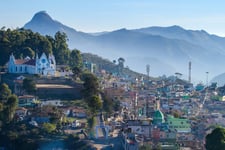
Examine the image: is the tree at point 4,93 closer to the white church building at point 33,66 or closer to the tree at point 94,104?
the white church building at point 33,66

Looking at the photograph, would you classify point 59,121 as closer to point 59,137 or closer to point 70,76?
point 59,137

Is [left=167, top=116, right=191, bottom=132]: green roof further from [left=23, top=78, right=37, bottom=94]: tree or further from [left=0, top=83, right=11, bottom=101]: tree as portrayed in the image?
[left=0, top=83, right=11, bottom=101]: tree

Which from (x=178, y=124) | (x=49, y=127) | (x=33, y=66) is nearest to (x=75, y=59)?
(x=33, y=66)

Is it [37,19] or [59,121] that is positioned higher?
[37,19]

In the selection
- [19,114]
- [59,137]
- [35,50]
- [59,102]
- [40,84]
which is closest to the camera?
[59,137]

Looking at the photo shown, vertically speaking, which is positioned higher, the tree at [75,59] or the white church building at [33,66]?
the tree at [75,59]

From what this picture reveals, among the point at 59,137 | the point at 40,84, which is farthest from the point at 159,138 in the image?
the point at 40,84

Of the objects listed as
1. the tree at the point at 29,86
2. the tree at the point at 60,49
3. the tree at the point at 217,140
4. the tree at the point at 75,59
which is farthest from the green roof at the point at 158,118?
the tree at the point at 75,59
